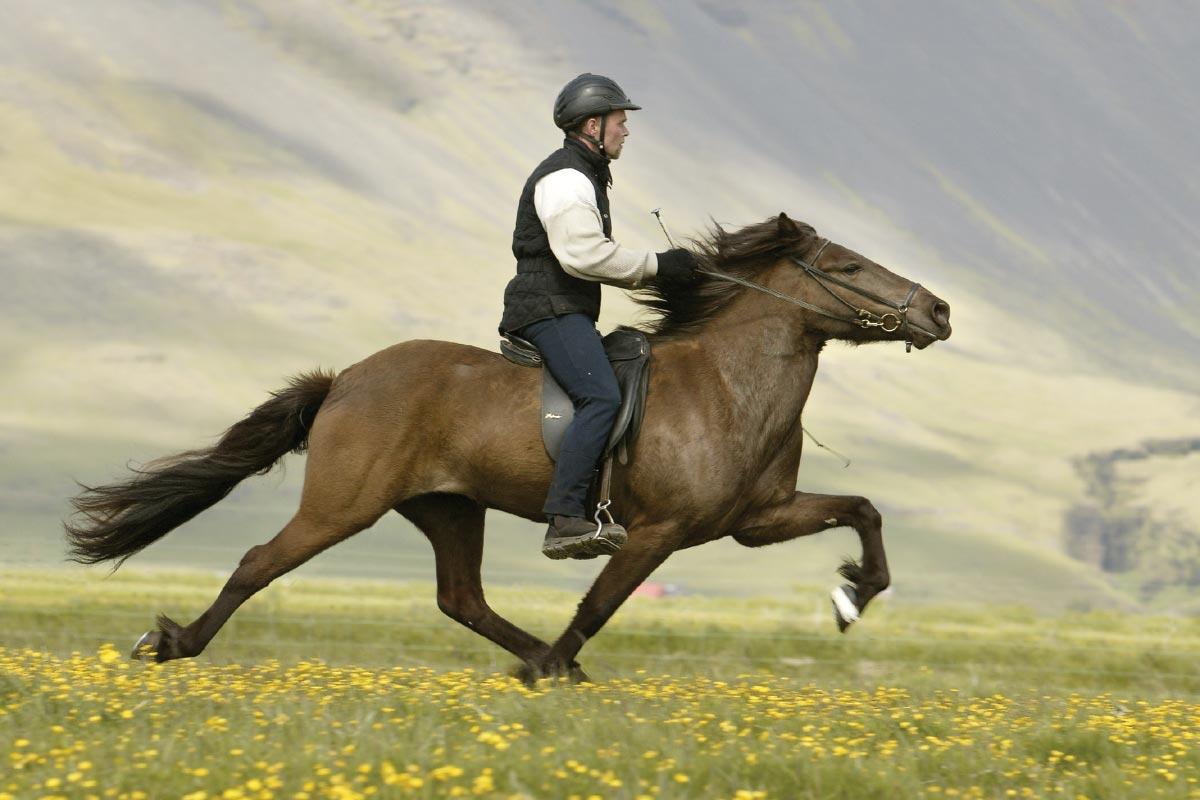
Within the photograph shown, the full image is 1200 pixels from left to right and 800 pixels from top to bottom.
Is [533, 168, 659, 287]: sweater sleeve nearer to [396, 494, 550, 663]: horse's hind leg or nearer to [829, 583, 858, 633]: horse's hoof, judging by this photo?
[396, 494, 550, 663]: horse's hind leg

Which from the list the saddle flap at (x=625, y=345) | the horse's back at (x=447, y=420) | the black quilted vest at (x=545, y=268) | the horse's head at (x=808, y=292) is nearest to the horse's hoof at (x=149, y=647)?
the horse's back at (x=447, y=420)

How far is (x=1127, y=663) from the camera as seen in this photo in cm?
1294

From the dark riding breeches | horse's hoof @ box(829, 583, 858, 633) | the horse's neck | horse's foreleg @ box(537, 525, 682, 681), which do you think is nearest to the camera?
the dark riding breeches

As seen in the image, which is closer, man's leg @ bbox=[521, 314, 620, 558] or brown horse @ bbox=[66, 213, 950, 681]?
man's leg @ bbox=[521, 314, 620, 558]

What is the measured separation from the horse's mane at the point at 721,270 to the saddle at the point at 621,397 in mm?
403

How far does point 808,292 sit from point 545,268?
1.43 metres

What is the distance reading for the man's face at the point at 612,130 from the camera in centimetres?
679

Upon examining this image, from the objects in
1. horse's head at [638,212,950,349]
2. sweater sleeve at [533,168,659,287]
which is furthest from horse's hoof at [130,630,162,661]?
horse's head at [638,212,950,349]

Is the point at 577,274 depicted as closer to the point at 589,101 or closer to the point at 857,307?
the point at 589,101

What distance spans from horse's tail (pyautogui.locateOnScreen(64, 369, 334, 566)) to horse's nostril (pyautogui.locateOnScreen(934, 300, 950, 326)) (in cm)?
335

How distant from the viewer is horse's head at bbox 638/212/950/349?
707 centimetres

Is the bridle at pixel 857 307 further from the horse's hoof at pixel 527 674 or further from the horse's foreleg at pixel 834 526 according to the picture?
the horse's hoof at pixel 527 674

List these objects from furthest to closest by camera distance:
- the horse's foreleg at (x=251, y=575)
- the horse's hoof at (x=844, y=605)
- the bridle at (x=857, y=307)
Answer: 1. the horse's hoof at (x=844, y=605)
2. the bridle at (x=857, y=307)
3. the horse's foreleg at (x=251, y=575)

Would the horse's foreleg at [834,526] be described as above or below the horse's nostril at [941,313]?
below
